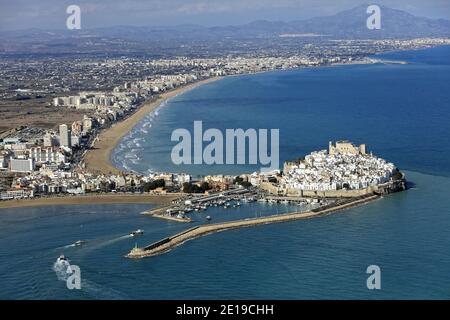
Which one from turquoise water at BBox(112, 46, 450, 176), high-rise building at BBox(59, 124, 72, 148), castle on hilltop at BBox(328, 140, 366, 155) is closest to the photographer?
castle on hilltop at BBox(328, 140, 366, 155)

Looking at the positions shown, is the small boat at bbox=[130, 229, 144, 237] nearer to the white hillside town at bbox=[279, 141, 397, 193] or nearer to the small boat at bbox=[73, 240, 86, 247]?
the small boat at bbox=[73, 240, 86, 247]

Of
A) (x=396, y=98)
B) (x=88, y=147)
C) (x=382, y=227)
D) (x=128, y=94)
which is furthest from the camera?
(x=128, y=94)

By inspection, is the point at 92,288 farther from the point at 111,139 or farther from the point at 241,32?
the point at 241,32

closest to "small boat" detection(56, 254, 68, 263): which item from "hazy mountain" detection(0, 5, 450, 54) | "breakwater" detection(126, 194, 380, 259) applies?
"breakwater" detection(126, 194, 380, 259)

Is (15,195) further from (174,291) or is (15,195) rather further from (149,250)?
(174,291)

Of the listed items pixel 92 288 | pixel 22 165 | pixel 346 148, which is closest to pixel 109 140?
pixel 22 165

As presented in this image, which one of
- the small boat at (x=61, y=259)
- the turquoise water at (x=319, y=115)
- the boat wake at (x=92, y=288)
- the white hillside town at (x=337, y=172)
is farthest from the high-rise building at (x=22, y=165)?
the boat wake at (x=92, y=288)

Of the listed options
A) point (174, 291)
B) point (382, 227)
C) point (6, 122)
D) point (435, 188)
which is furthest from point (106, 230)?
point (6, 122)

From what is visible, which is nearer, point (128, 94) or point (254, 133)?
point (254, 133)
